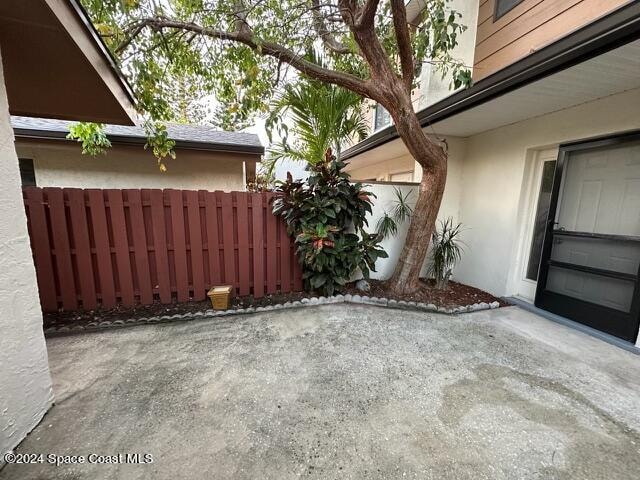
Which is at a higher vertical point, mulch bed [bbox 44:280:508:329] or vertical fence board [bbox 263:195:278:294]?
vertical fence board [bbox 263:195:278:294]

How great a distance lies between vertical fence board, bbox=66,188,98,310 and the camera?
293cm

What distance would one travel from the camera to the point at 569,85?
8.32 feet

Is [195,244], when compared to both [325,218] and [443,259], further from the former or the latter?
[443,259]

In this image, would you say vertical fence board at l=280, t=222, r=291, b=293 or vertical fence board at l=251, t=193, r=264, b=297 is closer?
vertical fence board at l=251, t=193, r=264, b=297

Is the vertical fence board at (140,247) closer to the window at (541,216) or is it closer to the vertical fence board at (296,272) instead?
the vertical fence board at (296,272)

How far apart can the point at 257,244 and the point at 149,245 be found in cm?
132

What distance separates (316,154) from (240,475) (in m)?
3.48

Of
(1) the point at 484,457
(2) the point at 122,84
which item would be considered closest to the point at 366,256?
(1) the point at 484,457

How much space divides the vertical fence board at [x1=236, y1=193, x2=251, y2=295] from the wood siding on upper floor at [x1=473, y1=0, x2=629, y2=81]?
134 inches

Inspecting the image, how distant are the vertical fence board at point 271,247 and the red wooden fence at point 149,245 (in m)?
0.01

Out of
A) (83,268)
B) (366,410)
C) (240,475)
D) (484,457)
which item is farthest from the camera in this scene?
(83,268)

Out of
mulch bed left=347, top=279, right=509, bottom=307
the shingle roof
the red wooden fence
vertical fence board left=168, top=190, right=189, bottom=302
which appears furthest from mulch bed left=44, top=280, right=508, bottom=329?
the shingle roof

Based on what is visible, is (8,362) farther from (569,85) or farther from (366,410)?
(569,85)

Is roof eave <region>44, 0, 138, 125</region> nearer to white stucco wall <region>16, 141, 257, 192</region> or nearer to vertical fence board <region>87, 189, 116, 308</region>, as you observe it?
vertical fence board <region>87, 189, 116, 308</region>
